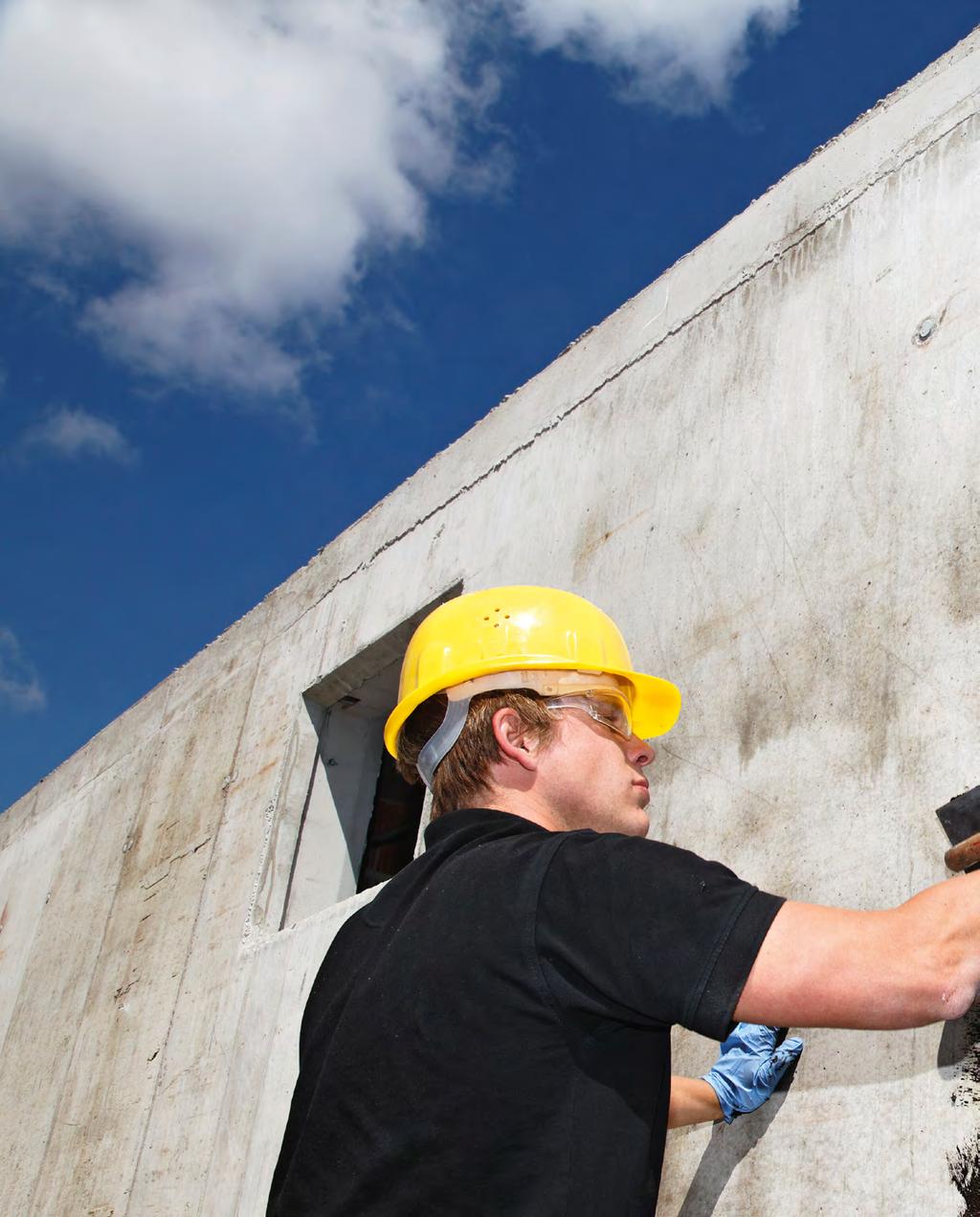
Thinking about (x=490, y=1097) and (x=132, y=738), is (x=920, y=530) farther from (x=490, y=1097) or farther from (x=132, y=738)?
(x=132, y=738)

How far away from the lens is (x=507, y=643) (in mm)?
2104

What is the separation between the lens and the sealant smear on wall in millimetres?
1853

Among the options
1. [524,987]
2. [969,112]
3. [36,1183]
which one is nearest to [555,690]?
[524,987]

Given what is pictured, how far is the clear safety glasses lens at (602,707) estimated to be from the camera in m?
1.98

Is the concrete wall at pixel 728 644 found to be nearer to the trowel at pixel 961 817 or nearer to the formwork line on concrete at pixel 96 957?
the formwork line on concrete at pixel 96 957

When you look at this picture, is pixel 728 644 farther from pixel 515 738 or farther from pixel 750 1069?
pixel 515 738

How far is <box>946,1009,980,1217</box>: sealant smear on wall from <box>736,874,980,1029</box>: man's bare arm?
720 mm

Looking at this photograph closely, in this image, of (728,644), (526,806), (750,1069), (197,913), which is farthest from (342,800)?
(526,806)

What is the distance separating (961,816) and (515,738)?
2.49ft

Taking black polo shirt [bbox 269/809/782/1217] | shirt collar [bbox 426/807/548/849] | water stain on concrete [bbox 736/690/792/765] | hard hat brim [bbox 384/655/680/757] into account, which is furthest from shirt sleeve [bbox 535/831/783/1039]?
water stain on concrete [bbox 736/690/792/765]

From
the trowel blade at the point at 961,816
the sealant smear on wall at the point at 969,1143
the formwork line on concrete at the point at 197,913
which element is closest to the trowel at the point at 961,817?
the trowel blade at the point at 961,816

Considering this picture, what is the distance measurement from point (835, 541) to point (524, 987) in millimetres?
1574

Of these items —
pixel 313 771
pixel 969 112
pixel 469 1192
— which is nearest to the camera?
pixel 469 1192

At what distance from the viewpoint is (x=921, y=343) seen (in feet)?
8.81
